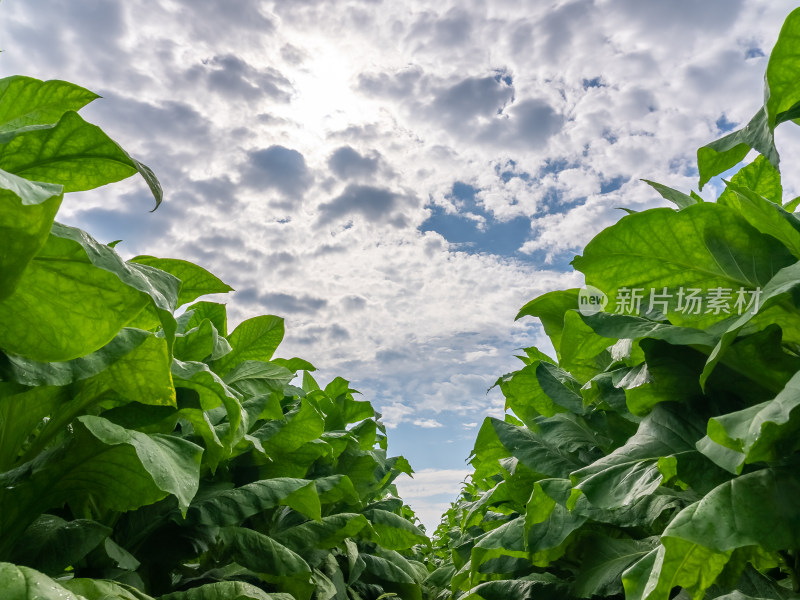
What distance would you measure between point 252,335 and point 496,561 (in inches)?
56.2

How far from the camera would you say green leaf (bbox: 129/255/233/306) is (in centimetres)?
200

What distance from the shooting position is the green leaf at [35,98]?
1549 millimetres

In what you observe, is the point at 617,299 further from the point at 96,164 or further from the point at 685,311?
the point at 96,164

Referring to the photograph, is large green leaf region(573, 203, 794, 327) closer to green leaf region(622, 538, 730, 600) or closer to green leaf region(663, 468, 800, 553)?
green leaf region(663, 468, 800, 553)

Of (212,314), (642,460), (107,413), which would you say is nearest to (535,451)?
(642,460)

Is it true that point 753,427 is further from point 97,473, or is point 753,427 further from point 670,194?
point 97,473

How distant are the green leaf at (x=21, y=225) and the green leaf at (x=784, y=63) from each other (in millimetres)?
1456

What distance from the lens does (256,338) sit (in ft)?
9.68

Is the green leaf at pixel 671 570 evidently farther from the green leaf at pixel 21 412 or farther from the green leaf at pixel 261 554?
the green leaf at pixel 21 412

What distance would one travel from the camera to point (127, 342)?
1.44m

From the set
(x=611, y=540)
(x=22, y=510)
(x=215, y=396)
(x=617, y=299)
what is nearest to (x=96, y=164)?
(x=215, y=396)

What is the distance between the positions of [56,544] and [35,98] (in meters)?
1.10

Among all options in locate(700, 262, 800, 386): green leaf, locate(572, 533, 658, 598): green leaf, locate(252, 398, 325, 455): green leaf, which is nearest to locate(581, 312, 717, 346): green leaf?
locate(700, 262, 800, 386): green leaf

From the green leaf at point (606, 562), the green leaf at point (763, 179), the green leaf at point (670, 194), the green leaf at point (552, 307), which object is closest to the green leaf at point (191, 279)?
the green leaf at point (552, 307)
